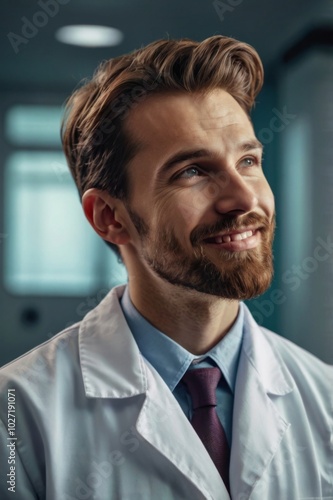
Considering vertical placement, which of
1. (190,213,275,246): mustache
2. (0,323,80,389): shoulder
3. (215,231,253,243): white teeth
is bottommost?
(0,323,80,389): shoulder

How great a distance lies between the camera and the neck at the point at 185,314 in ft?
2.62

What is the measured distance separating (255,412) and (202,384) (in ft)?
0.24

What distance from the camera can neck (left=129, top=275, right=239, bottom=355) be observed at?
2.62 ft

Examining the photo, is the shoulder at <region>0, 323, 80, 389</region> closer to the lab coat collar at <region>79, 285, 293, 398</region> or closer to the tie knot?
the lab coat collar at <region>79, 285, 293, 398</region>

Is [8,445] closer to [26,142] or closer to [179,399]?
[179,399]

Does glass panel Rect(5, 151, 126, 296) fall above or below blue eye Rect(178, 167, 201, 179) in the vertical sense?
below

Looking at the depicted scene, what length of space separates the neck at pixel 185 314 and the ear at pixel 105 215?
0.23 ft

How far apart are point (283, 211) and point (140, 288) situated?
21cm

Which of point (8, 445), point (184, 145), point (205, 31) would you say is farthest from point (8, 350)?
point (205, 31)

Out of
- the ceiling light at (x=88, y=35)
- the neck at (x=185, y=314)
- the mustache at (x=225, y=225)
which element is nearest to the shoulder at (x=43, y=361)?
the neck at (x=185, y=314)

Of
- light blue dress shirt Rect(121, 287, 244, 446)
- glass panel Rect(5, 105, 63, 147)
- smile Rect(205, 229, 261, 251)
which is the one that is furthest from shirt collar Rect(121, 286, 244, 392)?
glass panel Rect(5, 105, 63, 147)

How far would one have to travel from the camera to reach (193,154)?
2.48 ft

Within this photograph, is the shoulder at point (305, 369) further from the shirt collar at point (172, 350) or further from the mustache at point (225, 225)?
the mustache at point (225, 225)

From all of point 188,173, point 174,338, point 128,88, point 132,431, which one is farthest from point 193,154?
point 132,431
